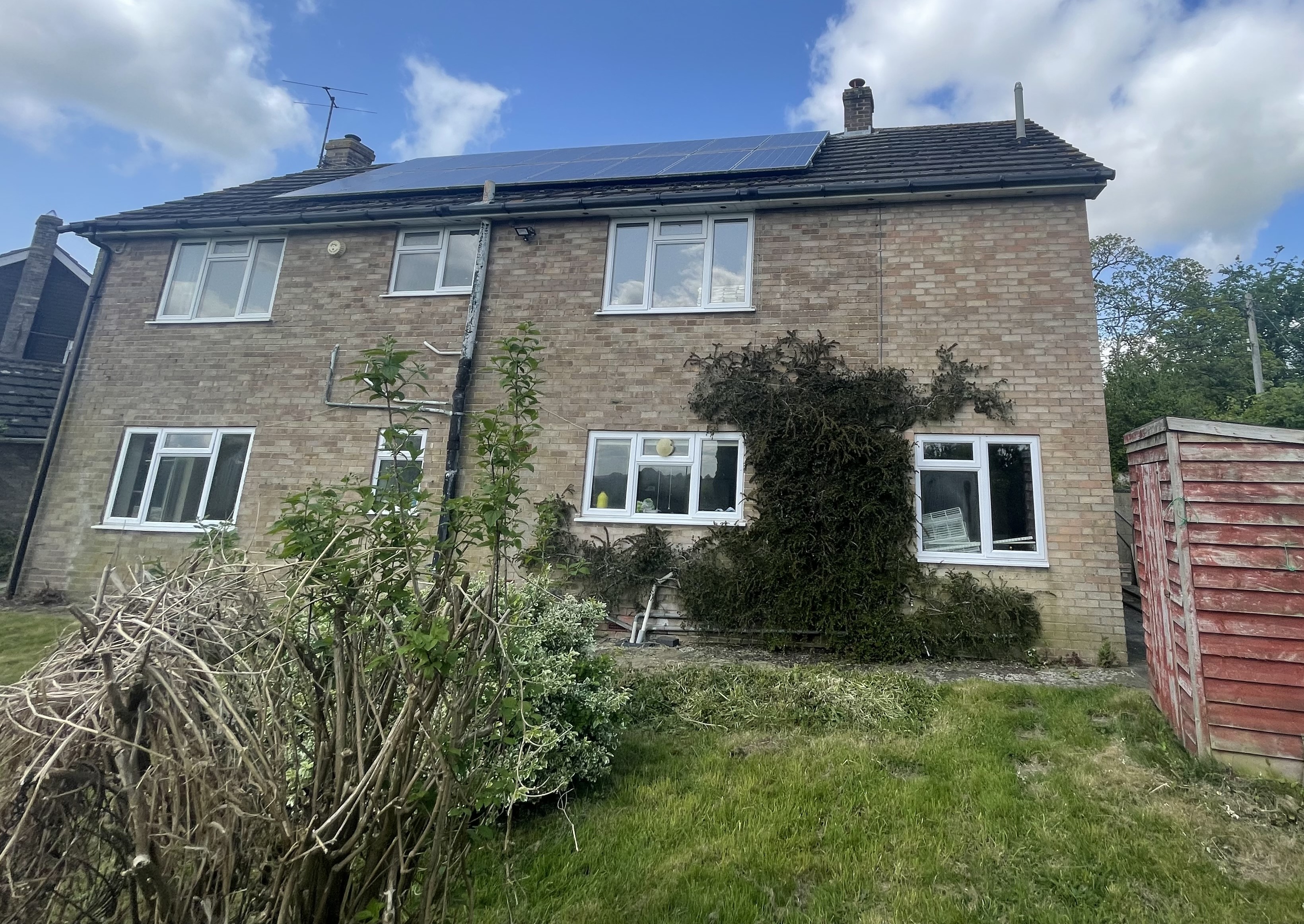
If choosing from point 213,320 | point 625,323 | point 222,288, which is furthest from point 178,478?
point 625,323

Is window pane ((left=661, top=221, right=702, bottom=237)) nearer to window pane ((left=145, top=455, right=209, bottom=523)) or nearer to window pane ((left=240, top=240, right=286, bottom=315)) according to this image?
window pane ((left=240, top=240, right=286, bottom=315))

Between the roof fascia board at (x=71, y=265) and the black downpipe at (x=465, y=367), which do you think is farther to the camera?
the roof fascia board at (x=71, y=265)

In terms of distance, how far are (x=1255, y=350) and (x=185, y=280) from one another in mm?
28872

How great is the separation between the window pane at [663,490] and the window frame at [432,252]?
12.8 feet

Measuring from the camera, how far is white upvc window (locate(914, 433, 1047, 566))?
6797 millimetres

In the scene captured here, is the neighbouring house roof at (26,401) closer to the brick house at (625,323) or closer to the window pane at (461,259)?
the brick house at (625,323)

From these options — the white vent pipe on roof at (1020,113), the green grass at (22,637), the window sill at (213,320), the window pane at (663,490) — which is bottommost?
the green grass at (22,637)

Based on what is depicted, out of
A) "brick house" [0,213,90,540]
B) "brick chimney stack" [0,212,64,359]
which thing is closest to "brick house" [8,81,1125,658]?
"brick house" [0,213,90,540]

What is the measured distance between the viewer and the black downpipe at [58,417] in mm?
8727

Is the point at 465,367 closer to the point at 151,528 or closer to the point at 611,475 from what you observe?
the point at 611,475

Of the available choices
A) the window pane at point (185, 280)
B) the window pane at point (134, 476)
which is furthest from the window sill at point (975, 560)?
the window pane at point (185, 280)

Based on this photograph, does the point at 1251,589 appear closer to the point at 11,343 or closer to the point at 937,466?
the point at 937,466

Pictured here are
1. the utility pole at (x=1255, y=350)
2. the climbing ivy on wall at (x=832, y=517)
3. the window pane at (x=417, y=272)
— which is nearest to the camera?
the climbing ivy on wall at (x=832, y=517)

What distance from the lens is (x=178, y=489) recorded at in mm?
8852
